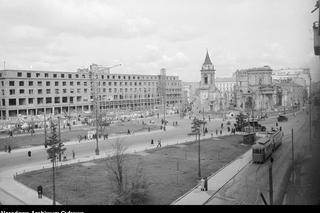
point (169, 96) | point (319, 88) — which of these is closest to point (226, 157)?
point (319, 88)

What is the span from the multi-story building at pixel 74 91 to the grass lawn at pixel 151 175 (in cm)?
4232

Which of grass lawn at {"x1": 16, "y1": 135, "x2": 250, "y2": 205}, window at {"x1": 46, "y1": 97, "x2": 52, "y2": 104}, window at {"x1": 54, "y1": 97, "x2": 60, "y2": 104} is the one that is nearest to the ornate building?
window at {"x1": 54, "y1": 97, "x2": 60, "y2": 104}

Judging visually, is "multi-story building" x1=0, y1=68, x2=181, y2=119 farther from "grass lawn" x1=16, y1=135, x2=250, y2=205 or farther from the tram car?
the tram car

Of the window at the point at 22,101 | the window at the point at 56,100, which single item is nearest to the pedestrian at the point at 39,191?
the window at the point at 22,101

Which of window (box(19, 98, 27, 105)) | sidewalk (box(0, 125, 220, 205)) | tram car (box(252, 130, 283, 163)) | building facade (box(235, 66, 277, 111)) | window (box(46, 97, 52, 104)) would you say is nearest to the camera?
sidewalk (box(0, 125, 220, 205))

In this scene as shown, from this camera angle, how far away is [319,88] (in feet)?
43.7

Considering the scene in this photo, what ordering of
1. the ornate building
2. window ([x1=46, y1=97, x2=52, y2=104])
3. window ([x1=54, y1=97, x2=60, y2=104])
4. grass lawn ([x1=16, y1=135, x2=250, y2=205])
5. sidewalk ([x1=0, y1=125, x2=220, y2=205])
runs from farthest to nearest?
the ornate building
window ([x1=54, y1=97, x2=60, y2=104])
window ([x1=46, y1=97, x2=52, y2=104])
grass lawn ([x1=16, y1=135, x2=250, y2=205])
sidewalk ([x1=0, y1=125, x2=220, y2=205])

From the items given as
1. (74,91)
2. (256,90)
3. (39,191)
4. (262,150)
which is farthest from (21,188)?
(256,90)

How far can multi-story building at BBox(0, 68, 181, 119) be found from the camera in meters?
67.8

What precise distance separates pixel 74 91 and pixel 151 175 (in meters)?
63.2

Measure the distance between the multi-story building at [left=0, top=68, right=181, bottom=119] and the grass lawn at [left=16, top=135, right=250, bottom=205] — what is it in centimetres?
4232

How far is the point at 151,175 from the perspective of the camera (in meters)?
25.2

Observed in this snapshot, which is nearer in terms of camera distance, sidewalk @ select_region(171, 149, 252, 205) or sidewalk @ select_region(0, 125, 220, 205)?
sidewalk @ select_region(171, 149, 252, 205)

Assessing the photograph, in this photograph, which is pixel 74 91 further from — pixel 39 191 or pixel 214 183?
pixel 214 183
